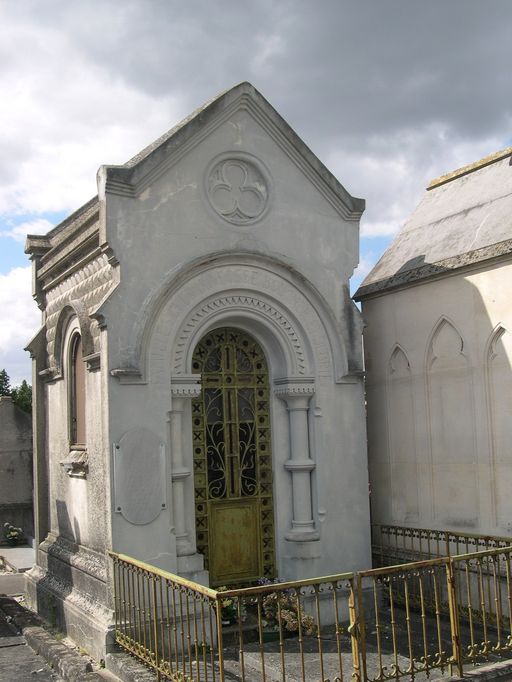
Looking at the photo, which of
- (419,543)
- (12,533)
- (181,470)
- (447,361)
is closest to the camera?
(181,470)

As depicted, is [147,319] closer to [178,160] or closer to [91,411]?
[91,411]

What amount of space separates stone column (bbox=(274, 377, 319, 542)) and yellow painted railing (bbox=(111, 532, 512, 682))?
0.76 meters

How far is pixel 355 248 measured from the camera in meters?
10.5

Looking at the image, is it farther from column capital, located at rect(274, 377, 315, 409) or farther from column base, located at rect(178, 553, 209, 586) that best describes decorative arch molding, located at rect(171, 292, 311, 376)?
column base, located at rect(178, 553, 209, 586)

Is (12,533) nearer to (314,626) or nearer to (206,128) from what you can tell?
(314,626)

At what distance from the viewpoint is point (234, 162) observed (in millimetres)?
9789

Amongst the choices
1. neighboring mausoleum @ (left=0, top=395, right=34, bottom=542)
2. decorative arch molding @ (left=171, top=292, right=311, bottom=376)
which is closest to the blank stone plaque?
decorative arch molding @ (left=171, top=292, right=311, bottom=376)

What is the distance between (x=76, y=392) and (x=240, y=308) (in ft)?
8.72

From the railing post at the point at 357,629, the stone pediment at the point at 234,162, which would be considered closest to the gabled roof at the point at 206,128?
the stone pediment at the point at 234,162

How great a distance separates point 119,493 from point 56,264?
4054mm

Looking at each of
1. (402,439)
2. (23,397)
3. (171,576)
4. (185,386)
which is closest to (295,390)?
(185,386)

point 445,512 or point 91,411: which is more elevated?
point 91,411

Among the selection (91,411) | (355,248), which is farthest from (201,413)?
(355,248)

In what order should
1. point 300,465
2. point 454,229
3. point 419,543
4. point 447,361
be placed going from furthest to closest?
1. point 454,229
2. point 419,543
3. point 447,361
4. point 300,465
